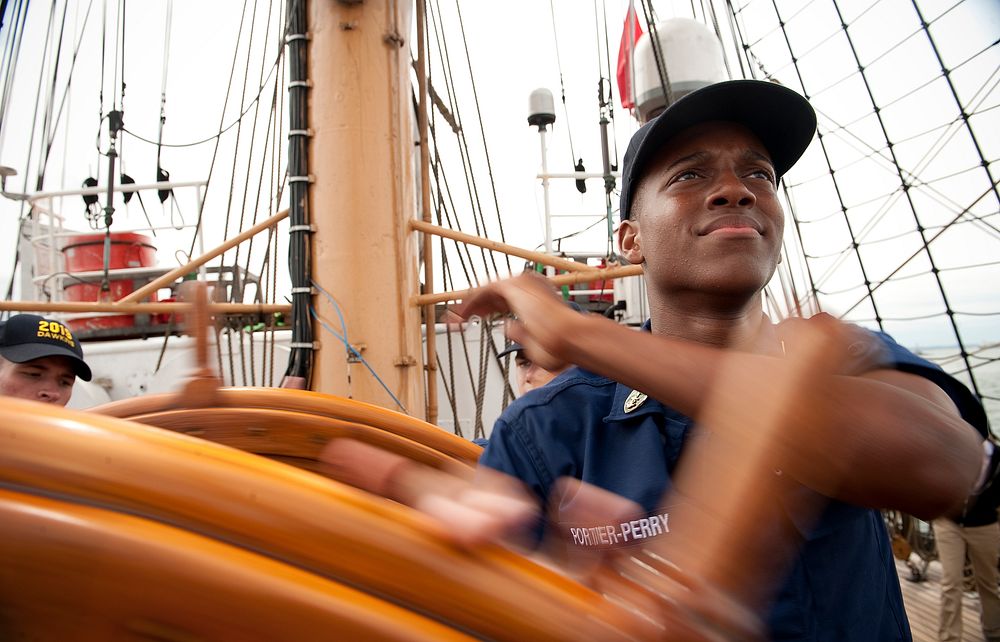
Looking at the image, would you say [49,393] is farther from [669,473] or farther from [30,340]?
[669,473]

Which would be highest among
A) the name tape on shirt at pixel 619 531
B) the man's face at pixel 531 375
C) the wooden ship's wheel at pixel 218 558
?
the man's face at pixel 531 375

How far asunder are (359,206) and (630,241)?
1.65 metres

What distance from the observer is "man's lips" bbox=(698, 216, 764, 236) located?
1008mm

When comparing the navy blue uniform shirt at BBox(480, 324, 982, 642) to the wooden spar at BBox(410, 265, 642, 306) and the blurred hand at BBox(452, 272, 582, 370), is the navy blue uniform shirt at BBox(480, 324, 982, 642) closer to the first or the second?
the blurred hand at BBox(452, 272, 582, 370)

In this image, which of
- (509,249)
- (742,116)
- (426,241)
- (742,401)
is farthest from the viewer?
(426,241)

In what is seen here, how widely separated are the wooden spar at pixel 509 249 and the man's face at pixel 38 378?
4.82ft

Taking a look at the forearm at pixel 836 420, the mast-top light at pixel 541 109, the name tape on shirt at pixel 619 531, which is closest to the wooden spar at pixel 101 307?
the name tape on shirt at pixel 619 531

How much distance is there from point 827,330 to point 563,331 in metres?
0.28

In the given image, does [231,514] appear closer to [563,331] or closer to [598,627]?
[598,627]

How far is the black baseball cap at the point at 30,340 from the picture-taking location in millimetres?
2229

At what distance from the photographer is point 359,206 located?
266 centimetres

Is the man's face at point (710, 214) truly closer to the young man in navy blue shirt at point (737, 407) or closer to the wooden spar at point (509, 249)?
the young man in navy blue shirt at point (737, 407)

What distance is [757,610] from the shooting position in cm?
52

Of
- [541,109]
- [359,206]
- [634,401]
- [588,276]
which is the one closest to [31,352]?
[359,206]
